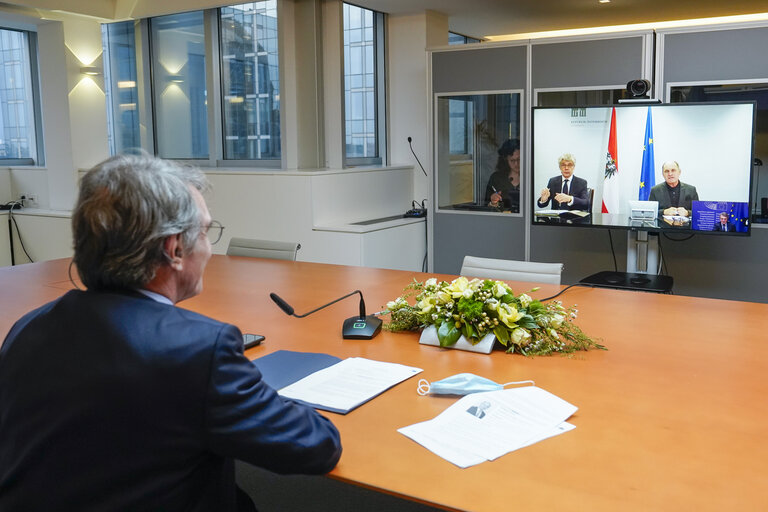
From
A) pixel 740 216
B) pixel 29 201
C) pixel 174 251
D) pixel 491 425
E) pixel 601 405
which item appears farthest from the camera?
pixel 29 201

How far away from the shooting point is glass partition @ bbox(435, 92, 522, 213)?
18.0 feet

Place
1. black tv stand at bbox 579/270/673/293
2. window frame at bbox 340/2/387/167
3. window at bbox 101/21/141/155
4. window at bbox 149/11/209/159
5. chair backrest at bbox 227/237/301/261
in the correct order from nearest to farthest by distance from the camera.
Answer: chair backrest at bbox 227/237/301/261 < black tv stand at bbox 579/270/673/293 < window frame at bbox 340/2/387/167 < window at bbox 149/11/209/159 < window at bbox 101/21/141/155

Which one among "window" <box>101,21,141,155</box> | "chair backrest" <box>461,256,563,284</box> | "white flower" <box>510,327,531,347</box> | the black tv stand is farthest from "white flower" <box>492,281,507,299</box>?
"window" <box>101,21,141,155</box>

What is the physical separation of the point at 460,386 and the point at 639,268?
10.6 feet

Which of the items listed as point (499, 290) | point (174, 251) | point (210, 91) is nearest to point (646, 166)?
point (499, 290)

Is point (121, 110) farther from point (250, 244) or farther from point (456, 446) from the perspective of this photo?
point (456, 446)

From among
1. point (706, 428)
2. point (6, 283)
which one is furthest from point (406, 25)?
point (706, 428)

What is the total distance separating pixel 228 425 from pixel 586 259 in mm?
4528

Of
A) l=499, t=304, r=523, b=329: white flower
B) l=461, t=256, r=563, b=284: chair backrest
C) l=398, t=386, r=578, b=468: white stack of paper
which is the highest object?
l=499, t=304, r=523, b=329: white flower

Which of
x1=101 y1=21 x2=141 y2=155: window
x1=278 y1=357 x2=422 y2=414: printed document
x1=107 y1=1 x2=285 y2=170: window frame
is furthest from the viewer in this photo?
x1=101 y1=21 x2=141 y2=155: window

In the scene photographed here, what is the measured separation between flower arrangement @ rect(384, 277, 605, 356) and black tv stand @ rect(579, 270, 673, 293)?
6.42 ft

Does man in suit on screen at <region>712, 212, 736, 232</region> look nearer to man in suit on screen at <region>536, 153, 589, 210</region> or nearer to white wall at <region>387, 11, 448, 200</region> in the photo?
man in suit on screen at <region>536, 153, 589, 210</region>

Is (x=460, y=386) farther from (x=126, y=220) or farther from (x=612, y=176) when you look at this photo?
(x=612, y=176)

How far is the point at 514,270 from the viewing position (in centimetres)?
320
